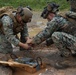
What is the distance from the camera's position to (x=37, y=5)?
50.3ft

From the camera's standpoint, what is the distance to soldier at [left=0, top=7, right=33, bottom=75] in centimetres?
706

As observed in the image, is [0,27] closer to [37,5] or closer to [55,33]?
[55,33]

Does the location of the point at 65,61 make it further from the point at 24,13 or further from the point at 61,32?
the point at 24,13

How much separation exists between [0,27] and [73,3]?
2151 mm

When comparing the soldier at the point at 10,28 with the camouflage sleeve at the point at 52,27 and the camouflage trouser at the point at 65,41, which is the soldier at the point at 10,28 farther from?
the camouflage trouser at the point at 65,41

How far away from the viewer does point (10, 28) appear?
7211 millimetres

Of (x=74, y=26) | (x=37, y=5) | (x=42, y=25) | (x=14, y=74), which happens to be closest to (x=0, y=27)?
(x=14, y=74)

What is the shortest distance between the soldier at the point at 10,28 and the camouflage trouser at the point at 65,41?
70cm

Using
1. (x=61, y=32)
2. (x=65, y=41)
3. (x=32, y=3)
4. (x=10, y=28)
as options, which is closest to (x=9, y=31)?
(x=10, y=28)

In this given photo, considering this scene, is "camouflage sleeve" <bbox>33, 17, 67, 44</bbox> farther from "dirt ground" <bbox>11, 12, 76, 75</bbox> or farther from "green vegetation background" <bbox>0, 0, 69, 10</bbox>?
"green vegetation background" <bbox>0, 0, 69, 10</bbox>

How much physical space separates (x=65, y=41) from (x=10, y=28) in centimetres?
130

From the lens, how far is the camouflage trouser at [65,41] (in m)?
7.03

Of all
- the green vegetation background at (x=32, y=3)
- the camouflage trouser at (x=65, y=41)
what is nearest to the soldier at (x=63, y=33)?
the camouflage trouser at (x=65, y=41)

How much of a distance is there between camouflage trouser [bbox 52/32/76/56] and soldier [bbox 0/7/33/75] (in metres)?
0.70
